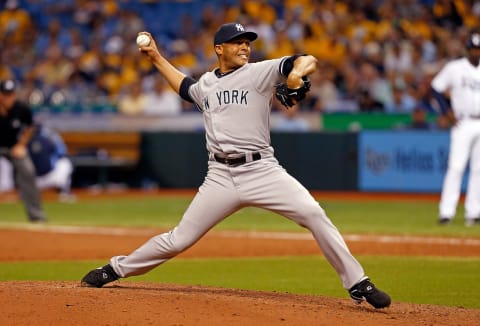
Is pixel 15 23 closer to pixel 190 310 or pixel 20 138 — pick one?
pixel 20 138

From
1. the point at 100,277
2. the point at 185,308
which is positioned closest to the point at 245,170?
the point at 185,308

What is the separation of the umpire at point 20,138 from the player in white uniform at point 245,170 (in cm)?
832

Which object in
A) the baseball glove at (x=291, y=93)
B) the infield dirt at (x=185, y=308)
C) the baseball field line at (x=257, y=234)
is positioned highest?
the baseball glove at (x=291, y=93)

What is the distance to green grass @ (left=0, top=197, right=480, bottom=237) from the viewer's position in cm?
1437

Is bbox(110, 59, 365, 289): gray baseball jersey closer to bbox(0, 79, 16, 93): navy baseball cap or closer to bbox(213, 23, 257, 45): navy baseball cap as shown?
bbox(213, 23, 257, 45): navy baseball cap

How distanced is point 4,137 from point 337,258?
9.51m

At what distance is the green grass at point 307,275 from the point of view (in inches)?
346

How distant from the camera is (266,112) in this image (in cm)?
725

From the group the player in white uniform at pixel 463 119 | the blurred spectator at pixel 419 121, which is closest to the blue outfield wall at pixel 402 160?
the blurred spectator at pixel 419 121

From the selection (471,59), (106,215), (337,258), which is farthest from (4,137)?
(337,258)

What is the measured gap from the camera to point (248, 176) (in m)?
7.22

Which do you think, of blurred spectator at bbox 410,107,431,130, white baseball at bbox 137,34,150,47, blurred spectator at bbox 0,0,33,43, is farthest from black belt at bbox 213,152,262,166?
blurred spectator at bbox 0,0,33,43

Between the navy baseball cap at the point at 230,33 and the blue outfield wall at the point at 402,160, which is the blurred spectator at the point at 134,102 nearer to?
the blue outfield wall at the point at 402,160

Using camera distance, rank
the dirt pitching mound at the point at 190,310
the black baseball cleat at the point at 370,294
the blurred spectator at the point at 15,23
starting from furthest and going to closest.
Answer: the blurred spectator at the point at 15,23 → the black baseball cleat at the point at 370,294 → the dirt pitching mound at the point at 190,310
